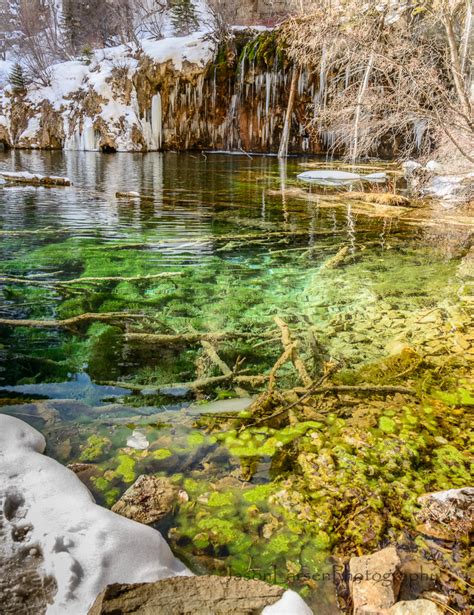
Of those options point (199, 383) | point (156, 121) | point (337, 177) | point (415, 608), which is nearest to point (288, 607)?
point (415, 608)

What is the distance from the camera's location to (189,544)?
1610 millimetres

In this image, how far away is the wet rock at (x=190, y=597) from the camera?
1156 millimetres

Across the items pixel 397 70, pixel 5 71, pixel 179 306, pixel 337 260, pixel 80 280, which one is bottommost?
pixel 179 306

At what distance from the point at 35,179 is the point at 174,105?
1420 cm

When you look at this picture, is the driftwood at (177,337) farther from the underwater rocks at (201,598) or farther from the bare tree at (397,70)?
the bare tree at (397,70)

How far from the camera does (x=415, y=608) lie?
4.06 ft

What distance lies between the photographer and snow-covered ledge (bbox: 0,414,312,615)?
1254 mm

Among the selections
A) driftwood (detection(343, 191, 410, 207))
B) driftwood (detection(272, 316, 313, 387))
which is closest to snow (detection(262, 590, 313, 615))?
driftwood (detection(272, 316, 313, 387))

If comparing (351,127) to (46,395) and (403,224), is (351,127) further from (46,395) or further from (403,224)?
(46,395)

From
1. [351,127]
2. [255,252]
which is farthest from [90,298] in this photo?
[351,127]

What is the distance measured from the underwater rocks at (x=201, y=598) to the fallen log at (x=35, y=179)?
37.4ft

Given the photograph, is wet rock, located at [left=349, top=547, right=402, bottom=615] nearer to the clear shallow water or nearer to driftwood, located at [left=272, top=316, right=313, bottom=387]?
the clear shallow water

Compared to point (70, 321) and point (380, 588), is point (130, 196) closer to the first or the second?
point (70, 321)

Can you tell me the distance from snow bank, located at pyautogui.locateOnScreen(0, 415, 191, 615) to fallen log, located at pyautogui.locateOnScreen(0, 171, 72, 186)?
421 inches
